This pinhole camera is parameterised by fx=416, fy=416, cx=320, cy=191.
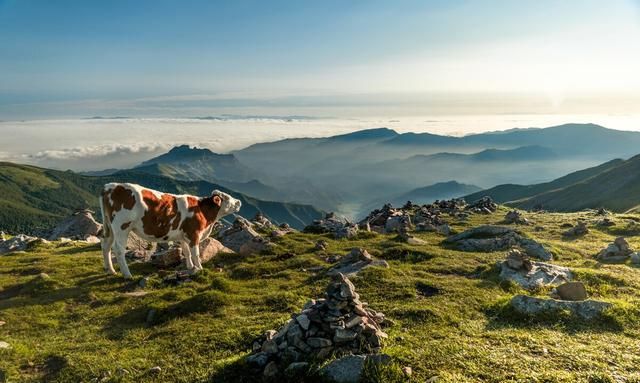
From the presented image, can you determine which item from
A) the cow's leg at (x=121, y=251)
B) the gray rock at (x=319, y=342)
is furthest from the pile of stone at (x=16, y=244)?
the gray rock at (x=319, y=342)

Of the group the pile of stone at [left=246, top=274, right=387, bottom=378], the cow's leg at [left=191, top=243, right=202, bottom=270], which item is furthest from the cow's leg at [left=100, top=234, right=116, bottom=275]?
the pile of stone at [left=246, top=274, right=387, bottom=378]

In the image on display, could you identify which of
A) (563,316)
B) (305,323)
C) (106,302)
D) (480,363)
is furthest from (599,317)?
(106,302)

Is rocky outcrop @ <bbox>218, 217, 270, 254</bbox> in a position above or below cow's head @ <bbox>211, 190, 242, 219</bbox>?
below

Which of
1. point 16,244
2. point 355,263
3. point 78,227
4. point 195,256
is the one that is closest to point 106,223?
point 195,256

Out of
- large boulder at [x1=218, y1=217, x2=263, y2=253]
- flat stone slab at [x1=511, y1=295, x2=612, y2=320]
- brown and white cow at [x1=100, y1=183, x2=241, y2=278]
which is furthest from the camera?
large boulder at [x1=218, y1=217, x2=263, y2=253]

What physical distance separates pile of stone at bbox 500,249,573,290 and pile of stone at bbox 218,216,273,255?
13.8 m

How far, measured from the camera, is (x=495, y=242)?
27109 mm

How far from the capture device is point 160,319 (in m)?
15.1

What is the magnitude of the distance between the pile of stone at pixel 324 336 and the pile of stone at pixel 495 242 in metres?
17.1

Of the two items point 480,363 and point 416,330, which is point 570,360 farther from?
point 416,330

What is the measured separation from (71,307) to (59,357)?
5335 mm

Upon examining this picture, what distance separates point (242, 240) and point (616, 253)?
23165 millimetres

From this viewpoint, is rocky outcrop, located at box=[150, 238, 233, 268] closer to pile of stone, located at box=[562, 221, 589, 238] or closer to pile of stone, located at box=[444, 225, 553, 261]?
pile of stone, located at box=[444, 225, 553, 261]

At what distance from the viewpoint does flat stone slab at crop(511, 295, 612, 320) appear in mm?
13281
